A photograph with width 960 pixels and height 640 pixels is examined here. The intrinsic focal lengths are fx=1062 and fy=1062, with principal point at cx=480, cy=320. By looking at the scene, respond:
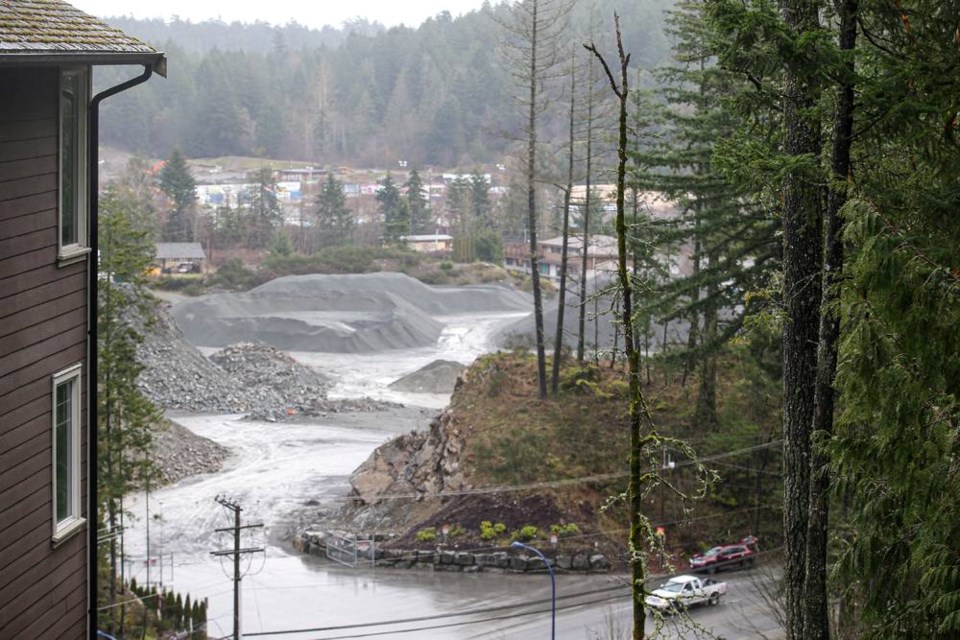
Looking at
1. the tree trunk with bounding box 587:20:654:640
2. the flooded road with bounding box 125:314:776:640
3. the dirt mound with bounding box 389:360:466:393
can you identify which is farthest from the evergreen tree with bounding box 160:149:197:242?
the tree trunk with bounding box 587:20:654:640

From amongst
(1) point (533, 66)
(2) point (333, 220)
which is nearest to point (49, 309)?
(1) point (533, 66)

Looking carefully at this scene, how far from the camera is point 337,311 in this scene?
249 feet

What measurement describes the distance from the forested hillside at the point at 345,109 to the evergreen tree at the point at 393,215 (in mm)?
34617

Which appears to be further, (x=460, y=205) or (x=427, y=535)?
(x=460, y=205)

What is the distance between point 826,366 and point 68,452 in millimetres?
6759

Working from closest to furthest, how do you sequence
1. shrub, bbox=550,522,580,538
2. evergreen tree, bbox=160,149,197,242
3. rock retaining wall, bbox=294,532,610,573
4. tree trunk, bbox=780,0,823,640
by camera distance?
tree trunk, bbox=780,0,823,640, rock retaining wall, bbox=294,532,610,573, shrub, bbox=550,522,580,538, evergreen tree, bbox=160,149,197,242

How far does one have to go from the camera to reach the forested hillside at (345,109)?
5556 inches

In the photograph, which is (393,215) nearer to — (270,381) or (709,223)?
(270,381)

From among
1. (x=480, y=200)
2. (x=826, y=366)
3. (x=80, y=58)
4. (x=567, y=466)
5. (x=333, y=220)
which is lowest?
(x=567, y=466)

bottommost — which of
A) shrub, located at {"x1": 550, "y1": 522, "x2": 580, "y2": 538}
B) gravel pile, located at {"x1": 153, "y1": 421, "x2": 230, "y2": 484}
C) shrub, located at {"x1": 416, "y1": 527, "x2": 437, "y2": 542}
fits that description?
gravel pile, located at {"x1": 153, "y1": 421, "x2": 230, "y2": 484}

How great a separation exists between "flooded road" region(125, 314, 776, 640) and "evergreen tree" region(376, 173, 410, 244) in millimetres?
52135

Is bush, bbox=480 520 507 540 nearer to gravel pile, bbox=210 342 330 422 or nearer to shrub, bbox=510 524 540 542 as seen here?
shrub, bbox=510 524 540 542

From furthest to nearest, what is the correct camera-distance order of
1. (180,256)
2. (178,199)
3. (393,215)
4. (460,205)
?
1. (460,205)
2. (393,215)
3. (178,199)
4. (180,256)

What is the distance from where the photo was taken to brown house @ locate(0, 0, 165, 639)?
7504mm
